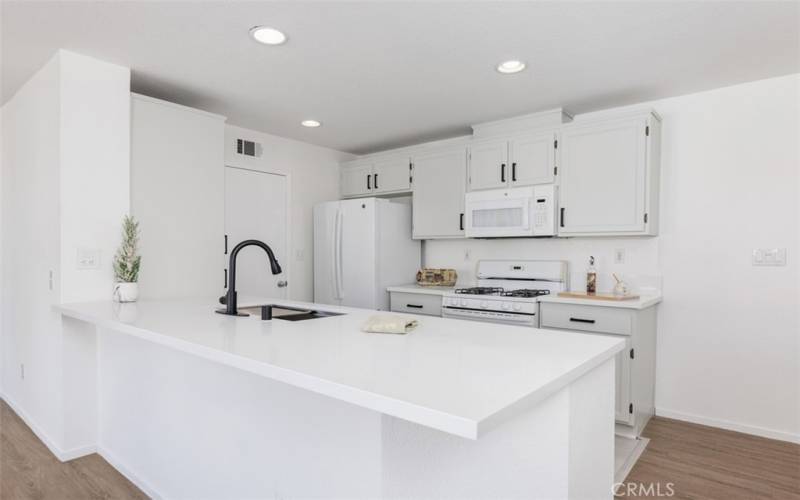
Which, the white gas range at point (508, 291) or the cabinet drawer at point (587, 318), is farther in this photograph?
the white gas range at point (508, 291)

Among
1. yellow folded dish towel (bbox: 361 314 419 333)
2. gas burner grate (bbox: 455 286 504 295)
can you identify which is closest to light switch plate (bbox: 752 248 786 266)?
gas burner grate (bbox: 455 286 504 295)

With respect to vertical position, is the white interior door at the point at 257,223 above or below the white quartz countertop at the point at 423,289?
above

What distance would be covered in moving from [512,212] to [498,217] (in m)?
0.13

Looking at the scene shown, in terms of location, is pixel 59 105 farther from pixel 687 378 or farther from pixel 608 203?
pixel 687 378

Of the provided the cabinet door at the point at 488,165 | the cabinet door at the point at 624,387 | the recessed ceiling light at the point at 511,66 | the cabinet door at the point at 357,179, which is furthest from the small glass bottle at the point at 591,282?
the cabinet door at the point at 357,179

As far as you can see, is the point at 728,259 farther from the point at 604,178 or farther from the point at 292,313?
the point at 292,313

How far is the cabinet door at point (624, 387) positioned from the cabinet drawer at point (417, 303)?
1.38 meters

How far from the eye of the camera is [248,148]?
409cm

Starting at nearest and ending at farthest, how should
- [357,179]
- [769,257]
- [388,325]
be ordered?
[388,325], [769,257], [357,179]

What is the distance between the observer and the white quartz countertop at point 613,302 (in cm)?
285

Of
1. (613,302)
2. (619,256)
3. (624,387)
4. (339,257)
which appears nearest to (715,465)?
(624,387)

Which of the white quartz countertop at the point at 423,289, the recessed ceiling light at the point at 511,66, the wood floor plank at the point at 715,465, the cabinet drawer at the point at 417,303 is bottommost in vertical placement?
the wood floor plank at the point at 715,465

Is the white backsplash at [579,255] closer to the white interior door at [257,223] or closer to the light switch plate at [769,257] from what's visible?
the light switch plate at [769,257]

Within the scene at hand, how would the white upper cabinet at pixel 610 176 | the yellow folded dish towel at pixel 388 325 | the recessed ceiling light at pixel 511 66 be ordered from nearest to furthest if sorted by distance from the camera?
the yellow folded dish towel at pixel 388 325, the recessed ceiling light at pixel 511 66, the white upper cabinet at pixel 610 176
